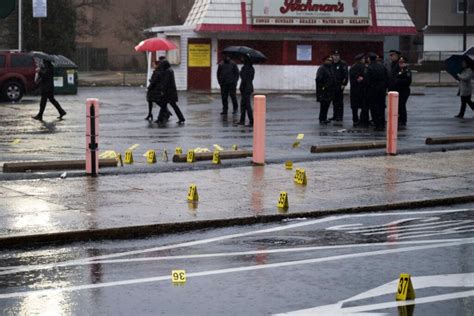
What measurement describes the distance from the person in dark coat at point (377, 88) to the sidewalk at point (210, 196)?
8086 mm

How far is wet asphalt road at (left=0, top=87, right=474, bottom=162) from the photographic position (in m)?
21.7

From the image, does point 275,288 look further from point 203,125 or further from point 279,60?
point 279,60

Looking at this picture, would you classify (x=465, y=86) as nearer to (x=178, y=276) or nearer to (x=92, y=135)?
(x=92, y=135)

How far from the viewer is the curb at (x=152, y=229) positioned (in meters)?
11.5

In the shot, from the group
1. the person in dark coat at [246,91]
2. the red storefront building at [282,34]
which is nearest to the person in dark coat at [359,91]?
the person in dark coat at [246,91]

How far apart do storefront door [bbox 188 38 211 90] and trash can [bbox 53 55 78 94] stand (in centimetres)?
494

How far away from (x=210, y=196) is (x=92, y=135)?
7.73 ft

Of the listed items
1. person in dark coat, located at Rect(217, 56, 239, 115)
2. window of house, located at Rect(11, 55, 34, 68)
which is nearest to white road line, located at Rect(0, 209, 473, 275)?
person in dark coat, located at Rect(217, 56, 239, 115)

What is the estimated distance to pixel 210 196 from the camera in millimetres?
14680

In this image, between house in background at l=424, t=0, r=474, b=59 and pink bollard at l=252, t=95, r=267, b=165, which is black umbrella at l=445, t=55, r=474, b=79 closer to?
pink bollard at l=252, t=95, r=267, b=165

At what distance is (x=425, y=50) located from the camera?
219ft

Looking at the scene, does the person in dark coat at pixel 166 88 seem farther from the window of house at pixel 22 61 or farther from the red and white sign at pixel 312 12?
the red and white sign at pixel 312 12

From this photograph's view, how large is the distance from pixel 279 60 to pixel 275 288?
127ft

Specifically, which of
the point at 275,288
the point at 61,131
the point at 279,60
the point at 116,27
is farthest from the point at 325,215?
the point at 116,27
